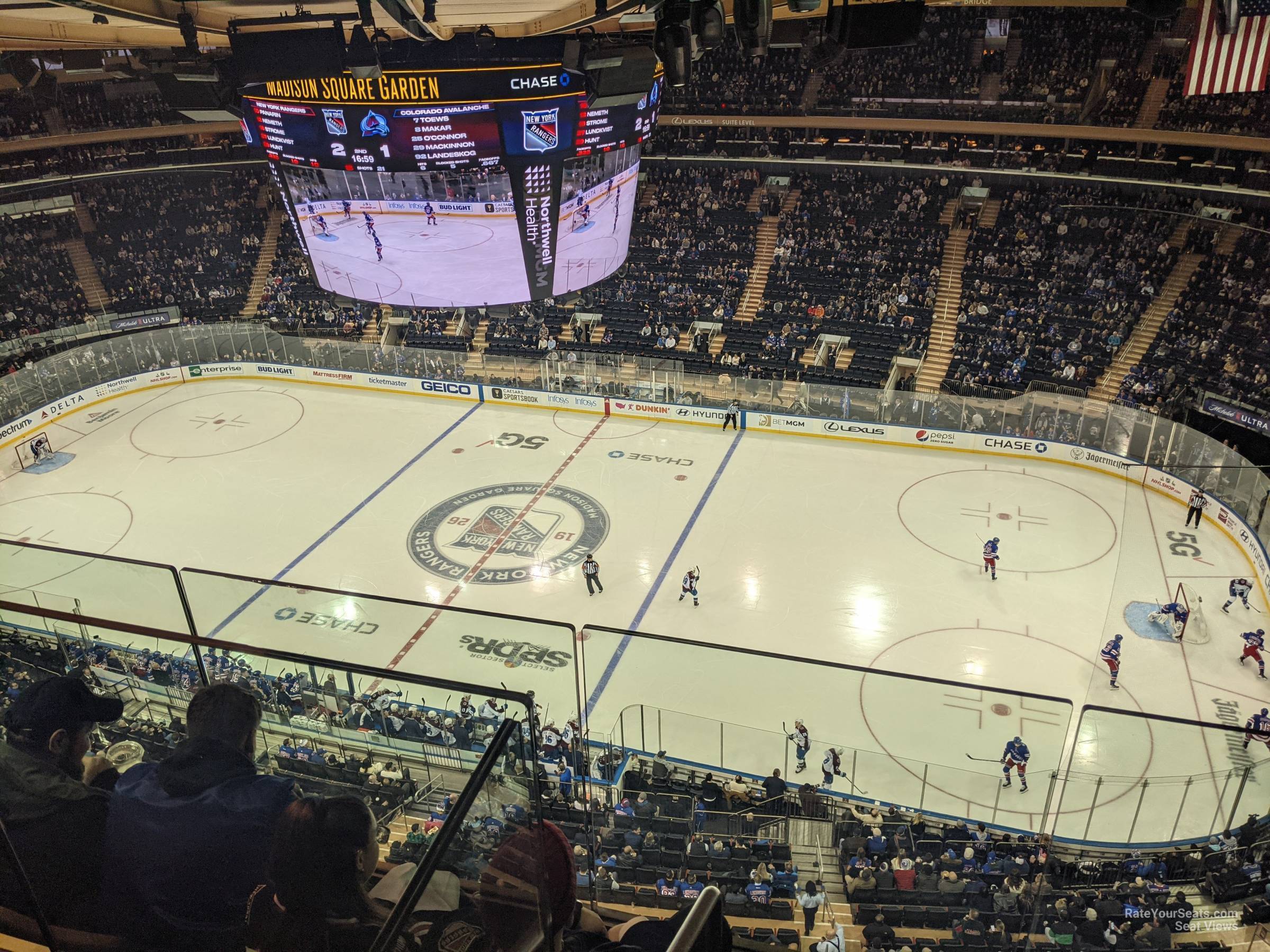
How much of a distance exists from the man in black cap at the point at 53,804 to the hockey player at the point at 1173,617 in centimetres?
1734

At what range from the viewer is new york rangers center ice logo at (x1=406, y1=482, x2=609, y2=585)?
19328mm

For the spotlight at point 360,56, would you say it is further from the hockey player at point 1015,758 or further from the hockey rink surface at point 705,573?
the hockey player at point 1015,758

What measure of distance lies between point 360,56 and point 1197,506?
59.1 feet

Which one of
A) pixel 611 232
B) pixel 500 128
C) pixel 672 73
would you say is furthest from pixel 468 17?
pixel 611 232

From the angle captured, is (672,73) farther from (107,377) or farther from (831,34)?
(107,377)

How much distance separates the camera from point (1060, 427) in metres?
22.7

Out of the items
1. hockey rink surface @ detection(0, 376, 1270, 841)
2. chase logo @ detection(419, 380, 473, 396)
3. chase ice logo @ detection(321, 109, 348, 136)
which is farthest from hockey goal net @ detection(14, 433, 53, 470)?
chase ice logo @ detection(321, 109, 348, 136)

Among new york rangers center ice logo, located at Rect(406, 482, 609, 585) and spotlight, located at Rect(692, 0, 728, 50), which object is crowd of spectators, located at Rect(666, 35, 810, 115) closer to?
new york rangers center ice logo, located at Rect(406, 482, 609, 585)

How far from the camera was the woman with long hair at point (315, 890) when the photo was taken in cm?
253

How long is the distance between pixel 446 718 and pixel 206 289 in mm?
36636

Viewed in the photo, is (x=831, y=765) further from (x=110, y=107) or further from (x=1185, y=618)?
(x=110, y=107)

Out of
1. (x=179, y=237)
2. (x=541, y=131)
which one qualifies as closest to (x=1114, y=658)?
(x=541, y=131)

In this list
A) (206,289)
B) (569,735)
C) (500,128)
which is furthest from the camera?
(206,289)

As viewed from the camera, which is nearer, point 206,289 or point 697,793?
point 697,793
